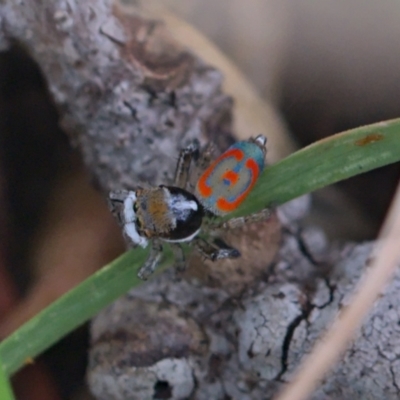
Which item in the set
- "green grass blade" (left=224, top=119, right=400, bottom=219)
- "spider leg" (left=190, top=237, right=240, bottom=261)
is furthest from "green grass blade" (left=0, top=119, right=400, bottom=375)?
"spider leg" (left=190, top=237, right=240, bottom=261)

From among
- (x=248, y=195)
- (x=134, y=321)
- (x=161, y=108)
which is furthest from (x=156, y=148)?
(x=134, y=321)

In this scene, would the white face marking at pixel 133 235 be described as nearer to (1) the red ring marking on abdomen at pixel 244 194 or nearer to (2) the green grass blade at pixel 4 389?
(1) the red ring marking on abdomen at pixel 244 194

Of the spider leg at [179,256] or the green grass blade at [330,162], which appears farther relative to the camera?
the spider leg at [179,256]

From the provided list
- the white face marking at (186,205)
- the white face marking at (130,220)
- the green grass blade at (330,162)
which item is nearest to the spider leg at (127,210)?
the white face marking at (130,220)

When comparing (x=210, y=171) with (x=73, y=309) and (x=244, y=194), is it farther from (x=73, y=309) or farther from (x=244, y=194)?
(x=73, y=309)

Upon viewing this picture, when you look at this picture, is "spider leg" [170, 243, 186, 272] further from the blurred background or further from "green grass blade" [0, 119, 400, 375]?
the blurred background
